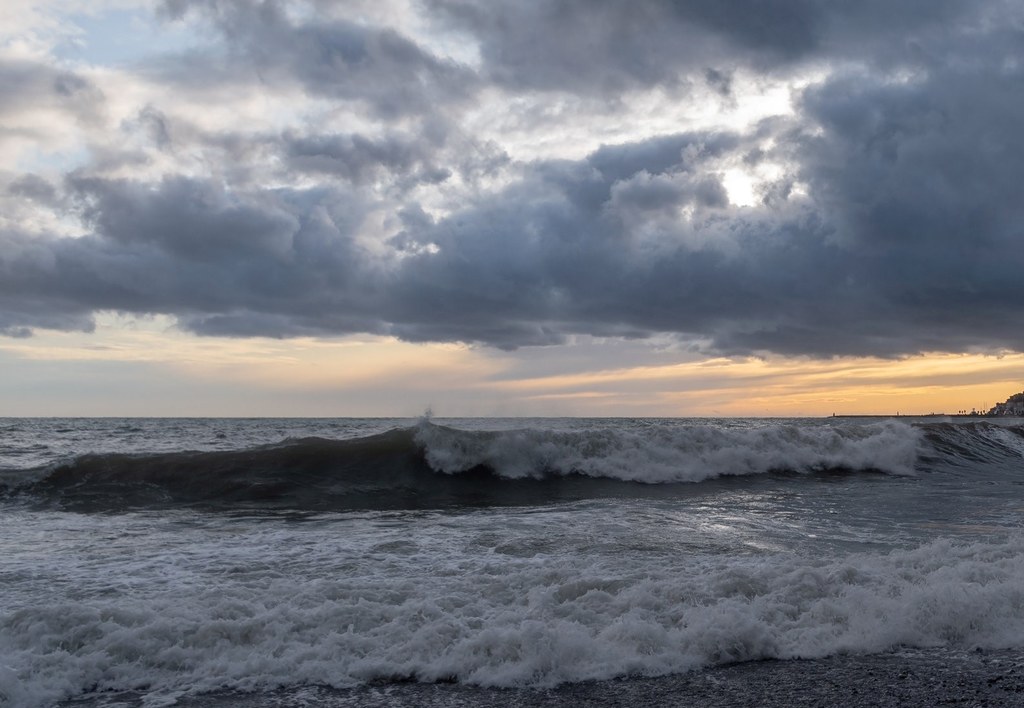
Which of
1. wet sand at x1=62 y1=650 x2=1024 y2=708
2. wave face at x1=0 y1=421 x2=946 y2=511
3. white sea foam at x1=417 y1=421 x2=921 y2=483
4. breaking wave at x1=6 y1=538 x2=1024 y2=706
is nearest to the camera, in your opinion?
wet sand at x1=62 y1=650 x2=1024 y2=708

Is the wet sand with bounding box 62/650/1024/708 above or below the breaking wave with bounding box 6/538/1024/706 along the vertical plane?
below

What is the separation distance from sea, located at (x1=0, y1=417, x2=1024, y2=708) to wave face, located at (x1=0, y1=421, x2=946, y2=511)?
1.15 ft

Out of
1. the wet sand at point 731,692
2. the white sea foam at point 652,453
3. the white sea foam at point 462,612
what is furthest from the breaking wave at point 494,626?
the white sea foam at point 652,453

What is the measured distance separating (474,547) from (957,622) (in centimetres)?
515

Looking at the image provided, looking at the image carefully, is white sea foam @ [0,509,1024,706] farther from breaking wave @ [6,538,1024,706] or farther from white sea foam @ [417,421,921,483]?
white sea foam @ [417,421,921,483]

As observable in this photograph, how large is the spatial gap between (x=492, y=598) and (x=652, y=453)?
46.6 ft

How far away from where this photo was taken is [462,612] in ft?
20.8

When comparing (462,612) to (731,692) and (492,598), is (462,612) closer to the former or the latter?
(492,598)

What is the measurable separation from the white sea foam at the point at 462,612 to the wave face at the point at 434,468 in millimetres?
6149

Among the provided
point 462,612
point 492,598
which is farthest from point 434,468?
point 462,612

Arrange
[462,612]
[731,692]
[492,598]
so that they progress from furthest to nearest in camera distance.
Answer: [492,598]
[462,612]
[731,692]

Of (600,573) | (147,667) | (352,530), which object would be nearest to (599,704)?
(600,573)

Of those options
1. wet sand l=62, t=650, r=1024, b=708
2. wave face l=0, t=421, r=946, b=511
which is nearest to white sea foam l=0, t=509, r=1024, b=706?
wet sand l=62, t=650, r=1024, b=708

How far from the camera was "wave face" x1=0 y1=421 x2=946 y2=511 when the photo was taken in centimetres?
1527
